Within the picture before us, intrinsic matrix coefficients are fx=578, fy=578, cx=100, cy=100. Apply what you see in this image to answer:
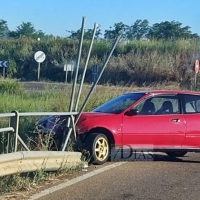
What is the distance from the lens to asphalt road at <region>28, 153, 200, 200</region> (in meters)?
8.44

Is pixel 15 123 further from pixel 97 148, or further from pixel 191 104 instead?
pixel 191 104

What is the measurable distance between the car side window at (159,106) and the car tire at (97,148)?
3.48 ft

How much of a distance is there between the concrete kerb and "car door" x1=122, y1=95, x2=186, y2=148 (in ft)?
5.41

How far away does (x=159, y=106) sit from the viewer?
1230 cm

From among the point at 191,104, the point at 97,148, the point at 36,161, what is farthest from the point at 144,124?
the point at 36,161

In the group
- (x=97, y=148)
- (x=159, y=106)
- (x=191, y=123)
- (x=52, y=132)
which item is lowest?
(x=97, y=148)

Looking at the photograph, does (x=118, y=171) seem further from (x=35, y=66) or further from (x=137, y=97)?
(x=35, y=66)

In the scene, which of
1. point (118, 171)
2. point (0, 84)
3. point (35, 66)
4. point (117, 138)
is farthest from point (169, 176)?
point (35, 66)

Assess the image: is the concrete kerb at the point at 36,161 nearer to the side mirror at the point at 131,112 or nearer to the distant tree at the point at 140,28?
the side mirror at the point at 131,112

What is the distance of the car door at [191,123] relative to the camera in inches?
476

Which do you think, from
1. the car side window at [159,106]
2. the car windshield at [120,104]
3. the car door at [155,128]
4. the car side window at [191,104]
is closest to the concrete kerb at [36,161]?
the car door at [155,128]

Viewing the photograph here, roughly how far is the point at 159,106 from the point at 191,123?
30.0 inches

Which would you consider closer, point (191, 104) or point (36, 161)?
point (36, 161)

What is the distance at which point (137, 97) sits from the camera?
12227 millimetres
